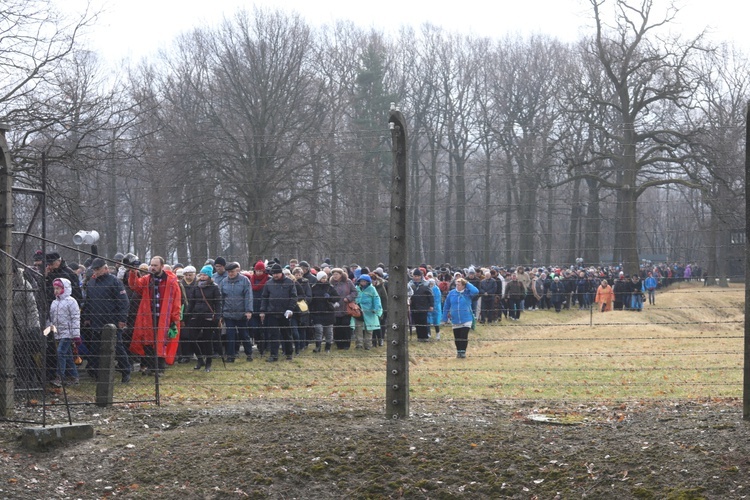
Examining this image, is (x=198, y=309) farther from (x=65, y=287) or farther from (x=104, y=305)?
(x=65, y=287)

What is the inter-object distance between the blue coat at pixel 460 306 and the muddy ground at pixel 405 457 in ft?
31.8

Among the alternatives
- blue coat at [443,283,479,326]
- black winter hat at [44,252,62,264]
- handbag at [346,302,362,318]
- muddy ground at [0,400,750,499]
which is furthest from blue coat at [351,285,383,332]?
muddy ground at [0,400,750,499]

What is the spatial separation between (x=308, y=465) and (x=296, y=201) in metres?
14.9

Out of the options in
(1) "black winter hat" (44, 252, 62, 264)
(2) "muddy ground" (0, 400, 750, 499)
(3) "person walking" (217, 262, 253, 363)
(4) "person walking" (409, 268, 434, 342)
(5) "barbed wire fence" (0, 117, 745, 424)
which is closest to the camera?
(2) "muddy ground" (0, 400, 750, 499)

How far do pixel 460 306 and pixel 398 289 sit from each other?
10628 mm

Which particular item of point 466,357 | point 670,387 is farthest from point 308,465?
point 466,357

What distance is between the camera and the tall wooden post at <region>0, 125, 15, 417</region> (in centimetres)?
966

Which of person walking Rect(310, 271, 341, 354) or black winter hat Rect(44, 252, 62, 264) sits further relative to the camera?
person walking Rect(310, 271, 341, 354)

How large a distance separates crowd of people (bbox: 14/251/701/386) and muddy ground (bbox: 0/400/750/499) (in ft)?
5.57

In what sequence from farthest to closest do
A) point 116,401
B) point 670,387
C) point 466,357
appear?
point 466,357, point 670,387, point 116,401

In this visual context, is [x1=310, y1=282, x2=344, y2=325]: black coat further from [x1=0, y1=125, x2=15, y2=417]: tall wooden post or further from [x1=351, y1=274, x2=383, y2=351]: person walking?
[x1=0, y1=125, x2=15, y2=417]: tall wooden post

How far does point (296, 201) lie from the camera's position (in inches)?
874

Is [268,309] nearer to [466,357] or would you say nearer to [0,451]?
[466,357]

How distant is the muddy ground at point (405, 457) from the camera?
23.2ft
